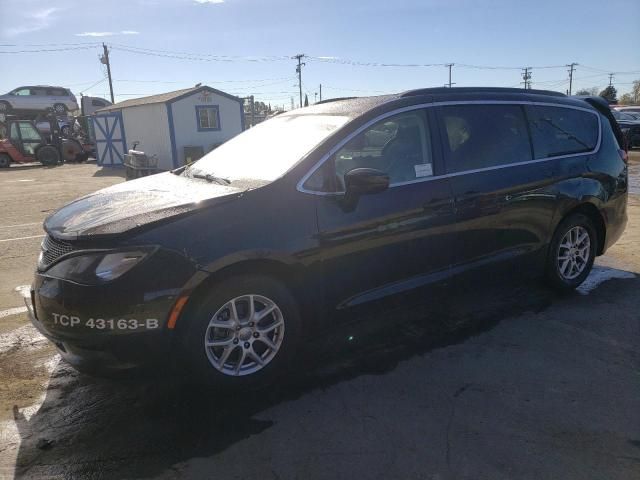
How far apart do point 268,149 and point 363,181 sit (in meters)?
0.94

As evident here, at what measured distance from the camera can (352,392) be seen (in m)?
3.13

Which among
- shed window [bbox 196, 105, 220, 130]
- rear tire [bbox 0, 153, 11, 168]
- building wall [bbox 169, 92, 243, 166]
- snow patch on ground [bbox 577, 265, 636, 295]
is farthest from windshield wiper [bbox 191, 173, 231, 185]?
rear tire [bbox 0, 153, 11, 168]

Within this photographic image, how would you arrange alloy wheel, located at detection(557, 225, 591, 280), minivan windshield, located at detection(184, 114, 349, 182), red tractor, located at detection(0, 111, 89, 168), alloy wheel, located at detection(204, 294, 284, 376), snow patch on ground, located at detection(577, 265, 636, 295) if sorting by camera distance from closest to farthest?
alloy wheel, located at detection(204, 294, 284, 376) → minivan windshield, located at detection(184, 114, 349, 182) → alloy wheel, located at detection(557, 225, 591, 280) → snow patch on ground, located at detection(577, 265, 636, 295) → red tractor, located at detection(0, 111, 89, 168)

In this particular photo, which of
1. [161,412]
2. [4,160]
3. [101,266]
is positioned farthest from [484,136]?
[4,160]

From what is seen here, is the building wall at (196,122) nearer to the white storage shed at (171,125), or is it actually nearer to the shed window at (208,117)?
the white storage shed at (171,125)

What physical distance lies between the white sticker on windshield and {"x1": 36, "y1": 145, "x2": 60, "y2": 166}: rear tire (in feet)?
81.6

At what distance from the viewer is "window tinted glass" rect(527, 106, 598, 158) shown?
438 cm

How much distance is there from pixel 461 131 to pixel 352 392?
2180mm

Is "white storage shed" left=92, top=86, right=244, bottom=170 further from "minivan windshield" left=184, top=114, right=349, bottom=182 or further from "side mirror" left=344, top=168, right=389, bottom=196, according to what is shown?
"side mirror" left=344, top=168, right=389, bottom=196

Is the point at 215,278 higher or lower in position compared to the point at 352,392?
higher

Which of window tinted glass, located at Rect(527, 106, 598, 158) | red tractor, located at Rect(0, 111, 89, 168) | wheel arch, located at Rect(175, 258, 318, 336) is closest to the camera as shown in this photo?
wheel arch, located at Rect(175, 258, 318, 336)

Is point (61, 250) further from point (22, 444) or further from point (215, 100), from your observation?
point (215, 100)

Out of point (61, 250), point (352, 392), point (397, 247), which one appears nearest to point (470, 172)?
point (397, 247)

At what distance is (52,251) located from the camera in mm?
2969
